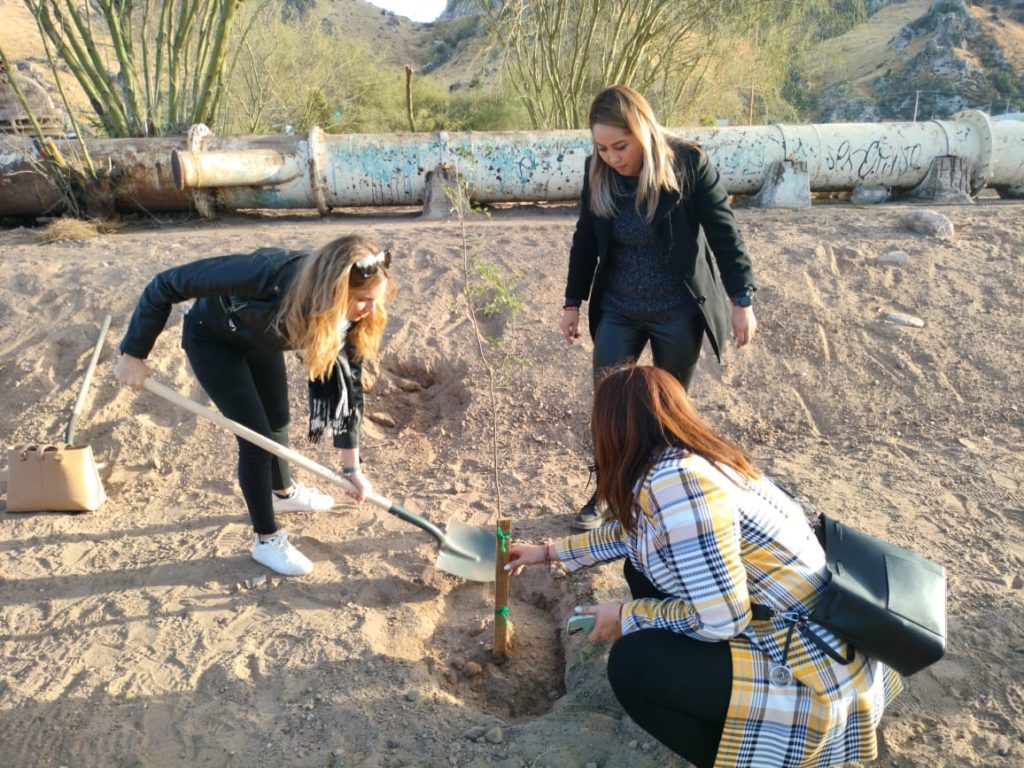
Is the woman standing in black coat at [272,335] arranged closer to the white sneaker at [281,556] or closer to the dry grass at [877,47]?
the white sneaker at [281,556]

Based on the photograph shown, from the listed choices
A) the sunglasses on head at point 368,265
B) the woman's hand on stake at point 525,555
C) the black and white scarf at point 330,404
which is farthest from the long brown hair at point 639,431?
the black and white scarf at point 330,404

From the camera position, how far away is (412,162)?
23.7 ft

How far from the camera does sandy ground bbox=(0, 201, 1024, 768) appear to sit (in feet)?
7.84

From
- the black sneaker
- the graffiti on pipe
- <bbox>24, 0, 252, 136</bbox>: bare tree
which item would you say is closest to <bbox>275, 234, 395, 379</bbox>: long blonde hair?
the black sneaker

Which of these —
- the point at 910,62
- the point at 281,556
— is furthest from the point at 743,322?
the point at 910,62

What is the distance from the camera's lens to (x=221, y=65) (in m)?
8.38

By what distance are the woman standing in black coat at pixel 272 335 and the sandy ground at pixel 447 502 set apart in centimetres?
55

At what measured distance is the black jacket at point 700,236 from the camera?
2.85 metres

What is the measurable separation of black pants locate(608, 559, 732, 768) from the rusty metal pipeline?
5756 mm

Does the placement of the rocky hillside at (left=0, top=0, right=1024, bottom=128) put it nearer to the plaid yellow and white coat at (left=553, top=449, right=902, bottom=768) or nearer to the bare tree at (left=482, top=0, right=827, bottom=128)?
the bare tree at (left=482, top=0, right=827, bottom=128)

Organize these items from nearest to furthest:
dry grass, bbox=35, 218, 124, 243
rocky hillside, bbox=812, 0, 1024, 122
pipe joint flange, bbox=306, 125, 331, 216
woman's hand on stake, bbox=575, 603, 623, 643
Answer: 1. woman's hand on stake, bbox=575, 603, 623, 643
2. dry grass, bbox=35, 218, 124, 243
3. pipe joint flange, bbox=306, 125, 331, 216
4. rocky hillside, bbox=812, 0, 1024, 122

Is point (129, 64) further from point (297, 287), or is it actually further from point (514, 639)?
point (514, 639)

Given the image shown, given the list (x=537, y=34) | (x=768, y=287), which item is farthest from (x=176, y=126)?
(x=768, y=287)

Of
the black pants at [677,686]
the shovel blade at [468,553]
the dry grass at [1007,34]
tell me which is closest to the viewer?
the black pants at [677,686]
